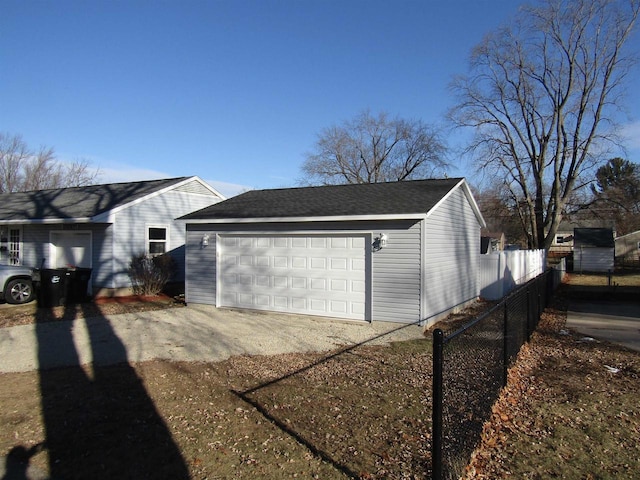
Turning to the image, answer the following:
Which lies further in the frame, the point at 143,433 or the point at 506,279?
the point at 506,279

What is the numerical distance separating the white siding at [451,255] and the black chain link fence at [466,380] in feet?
11.8

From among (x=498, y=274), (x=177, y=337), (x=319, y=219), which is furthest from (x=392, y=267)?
(x=498, y=274)

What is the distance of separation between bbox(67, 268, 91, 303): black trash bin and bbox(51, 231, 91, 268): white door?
2.31 m

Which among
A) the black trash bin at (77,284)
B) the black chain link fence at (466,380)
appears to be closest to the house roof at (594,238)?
the black chain link fence at (466,380)

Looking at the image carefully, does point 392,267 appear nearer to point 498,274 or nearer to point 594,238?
point 498,274

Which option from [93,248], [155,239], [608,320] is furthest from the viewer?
[155,239]

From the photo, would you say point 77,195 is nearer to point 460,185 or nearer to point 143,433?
point 460,185

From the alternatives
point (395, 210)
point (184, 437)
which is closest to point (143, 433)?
point (184, 437)

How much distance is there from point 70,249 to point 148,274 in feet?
11.8

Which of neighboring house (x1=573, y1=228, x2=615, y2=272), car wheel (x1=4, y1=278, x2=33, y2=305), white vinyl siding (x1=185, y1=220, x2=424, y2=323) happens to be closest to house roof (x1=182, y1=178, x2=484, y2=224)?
white vinyl siding (x1=185, y1=220, x2=424, y2=323)

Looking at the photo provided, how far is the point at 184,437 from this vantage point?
4.48 metres

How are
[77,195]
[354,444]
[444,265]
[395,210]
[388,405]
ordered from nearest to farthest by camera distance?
1. [354,444]
2. [388,405]
3. [395,210]
4. [444,265]
5. [77,195]

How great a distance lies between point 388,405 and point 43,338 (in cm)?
712

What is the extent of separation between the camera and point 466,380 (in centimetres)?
452
